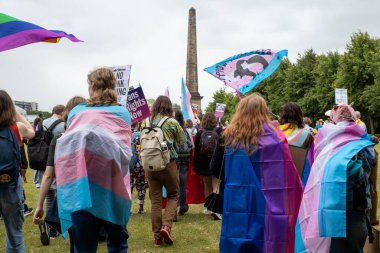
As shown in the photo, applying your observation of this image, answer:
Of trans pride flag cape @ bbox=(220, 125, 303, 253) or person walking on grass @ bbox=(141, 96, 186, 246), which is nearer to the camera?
trans pride flag cape @ bbox=(220, 125, 303, 253)

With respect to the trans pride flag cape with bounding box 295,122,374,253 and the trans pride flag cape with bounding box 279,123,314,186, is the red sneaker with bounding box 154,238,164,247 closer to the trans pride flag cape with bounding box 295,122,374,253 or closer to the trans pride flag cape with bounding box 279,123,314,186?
the trans pride flag cape with bounding box 279,123,314,186

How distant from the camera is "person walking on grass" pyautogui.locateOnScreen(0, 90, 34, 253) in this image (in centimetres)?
427

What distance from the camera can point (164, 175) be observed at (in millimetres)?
6492

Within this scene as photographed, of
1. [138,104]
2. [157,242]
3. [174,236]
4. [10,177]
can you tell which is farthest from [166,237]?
[138,104]

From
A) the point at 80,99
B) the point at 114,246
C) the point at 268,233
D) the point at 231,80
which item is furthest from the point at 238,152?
the point at 231,80

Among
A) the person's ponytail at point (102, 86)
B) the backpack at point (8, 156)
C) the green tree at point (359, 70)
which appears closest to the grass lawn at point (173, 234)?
the backpack at point (8, 156)

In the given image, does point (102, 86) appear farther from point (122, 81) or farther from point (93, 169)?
point (122, 81)

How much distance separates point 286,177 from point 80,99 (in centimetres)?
238

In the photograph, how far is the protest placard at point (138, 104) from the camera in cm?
833

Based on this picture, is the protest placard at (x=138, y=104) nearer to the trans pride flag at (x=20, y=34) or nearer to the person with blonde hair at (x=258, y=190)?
the trans pride flag at (x=20, y=34)

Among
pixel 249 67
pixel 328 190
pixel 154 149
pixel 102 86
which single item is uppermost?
pixel 249 67

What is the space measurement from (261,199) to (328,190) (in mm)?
683

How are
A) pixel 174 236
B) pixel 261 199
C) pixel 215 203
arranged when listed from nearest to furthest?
pixel 261 199 → pixel 215 203 → pixel 174 236

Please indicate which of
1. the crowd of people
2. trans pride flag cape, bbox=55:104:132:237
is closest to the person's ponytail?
the crowd of people
